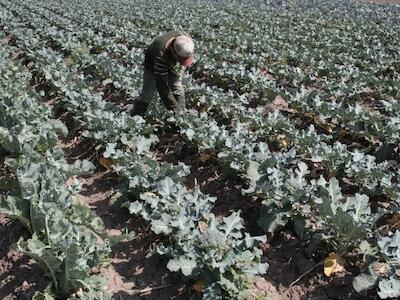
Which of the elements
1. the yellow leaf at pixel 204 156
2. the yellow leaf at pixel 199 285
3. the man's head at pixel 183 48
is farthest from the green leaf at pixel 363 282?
the man's head at pixel 183 48

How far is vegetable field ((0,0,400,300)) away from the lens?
3.54 m

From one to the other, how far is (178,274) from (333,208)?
1379 millimetres

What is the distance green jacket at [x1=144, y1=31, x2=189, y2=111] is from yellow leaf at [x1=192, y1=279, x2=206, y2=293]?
3226 mm

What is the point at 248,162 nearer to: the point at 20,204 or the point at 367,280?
the point at 367,280

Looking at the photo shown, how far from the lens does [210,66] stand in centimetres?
930

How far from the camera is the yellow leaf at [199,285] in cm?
354

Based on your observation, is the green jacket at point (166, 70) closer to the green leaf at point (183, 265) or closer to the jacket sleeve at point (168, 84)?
the jacket sleeve at point (168, 84)

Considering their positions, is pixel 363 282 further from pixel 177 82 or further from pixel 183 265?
pixel 177 82

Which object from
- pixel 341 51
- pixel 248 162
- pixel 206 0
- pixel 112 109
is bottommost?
pixel 206 0

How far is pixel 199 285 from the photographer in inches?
140

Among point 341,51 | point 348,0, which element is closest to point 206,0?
point 348,0

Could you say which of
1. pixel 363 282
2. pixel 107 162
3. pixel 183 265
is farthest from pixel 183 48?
pixel 363 282

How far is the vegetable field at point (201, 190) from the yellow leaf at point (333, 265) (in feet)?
0.05

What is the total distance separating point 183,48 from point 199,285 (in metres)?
3.07
